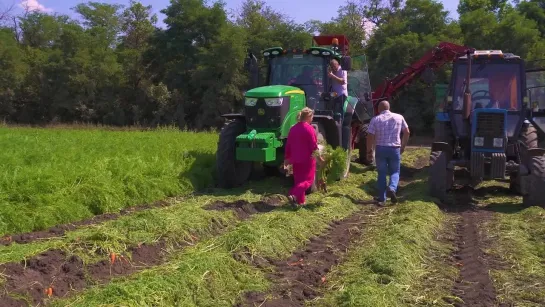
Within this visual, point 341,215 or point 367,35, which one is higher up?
point 367,35

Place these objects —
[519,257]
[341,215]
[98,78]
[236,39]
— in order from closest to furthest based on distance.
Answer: [519,257]
[341,215]
[236,39]
[98,78]

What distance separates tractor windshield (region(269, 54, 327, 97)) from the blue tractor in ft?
8.11

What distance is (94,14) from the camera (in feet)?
178

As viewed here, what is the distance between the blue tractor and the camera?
31.0ft

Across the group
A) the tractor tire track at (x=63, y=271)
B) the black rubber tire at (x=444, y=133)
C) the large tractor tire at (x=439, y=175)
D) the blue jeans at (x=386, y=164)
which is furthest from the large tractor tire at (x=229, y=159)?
the tractor tire track at (x=63, y=271)

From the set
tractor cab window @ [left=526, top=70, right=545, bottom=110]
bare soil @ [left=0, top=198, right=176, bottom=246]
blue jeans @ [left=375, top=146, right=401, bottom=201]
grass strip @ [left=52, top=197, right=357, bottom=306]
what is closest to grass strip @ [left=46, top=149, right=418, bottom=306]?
grass strip @ [left=52, top=197, right=357, bottom=306]

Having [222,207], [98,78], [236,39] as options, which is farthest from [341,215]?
[98,78]

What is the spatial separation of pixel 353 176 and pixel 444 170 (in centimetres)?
285

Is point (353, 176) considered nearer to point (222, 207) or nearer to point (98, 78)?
point (222, 207)

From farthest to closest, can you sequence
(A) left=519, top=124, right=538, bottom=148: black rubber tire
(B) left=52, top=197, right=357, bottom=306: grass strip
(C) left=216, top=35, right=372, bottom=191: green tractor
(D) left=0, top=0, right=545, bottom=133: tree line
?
1. (D) left=0, top=0, right=545, bottom=133: tree line
2. (C) left=216, top=35, right=372, bottom=191: green tractor
3. (A) left=519, top=124, right=538, bottom=148: black rubber tire
4. (B) left=52, top=197, right=357, bottom=306: grass strip

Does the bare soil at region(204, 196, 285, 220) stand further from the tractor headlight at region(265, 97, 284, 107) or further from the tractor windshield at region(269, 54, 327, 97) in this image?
the tractor windshield at region(269, 54, 327, 97)

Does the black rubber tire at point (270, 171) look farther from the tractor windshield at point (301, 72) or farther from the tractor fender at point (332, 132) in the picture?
the tractor windshield at point (301, 72)

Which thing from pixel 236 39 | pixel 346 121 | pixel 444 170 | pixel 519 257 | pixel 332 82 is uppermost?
pixel 236 39

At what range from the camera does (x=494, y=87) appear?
34.2 ft
